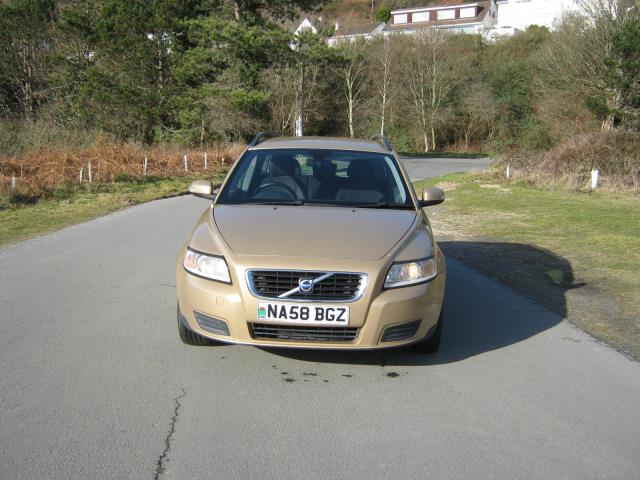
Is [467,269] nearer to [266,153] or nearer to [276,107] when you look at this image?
[266,153]

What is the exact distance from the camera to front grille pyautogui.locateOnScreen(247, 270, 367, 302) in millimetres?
4586

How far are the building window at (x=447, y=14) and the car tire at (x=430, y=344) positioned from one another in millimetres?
91967

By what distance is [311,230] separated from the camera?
198 inches

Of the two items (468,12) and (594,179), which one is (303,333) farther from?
(468,12)

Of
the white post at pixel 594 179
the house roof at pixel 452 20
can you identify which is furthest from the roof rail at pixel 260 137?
the house roof at pixel 452 20

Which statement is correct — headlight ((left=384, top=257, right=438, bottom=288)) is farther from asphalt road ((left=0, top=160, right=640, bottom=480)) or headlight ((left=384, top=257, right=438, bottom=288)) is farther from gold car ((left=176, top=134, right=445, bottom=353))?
asphalt road ((left=0, top=160, right=640, bottom=480))

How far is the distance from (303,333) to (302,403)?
0.54 m

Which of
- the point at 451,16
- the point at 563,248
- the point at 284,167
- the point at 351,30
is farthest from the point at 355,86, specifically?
the point at 284,167

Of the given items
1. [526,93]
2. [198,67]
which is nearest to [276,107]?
[198,67]

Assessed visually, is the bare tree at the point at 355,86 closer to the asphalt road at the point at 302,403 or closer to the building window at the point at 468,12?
the building window at the point at 468,12

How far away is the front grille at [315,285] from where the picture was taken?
15.0 feet

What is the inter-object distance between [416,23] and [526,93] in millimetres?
39536

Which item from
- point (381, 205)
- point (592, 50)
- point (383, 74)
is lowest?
point (381, 205)

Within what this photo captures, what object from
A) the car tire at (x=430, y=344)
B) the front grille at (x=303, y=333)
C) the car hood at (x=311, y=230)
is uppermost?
the car hood at (x=311, y=230)
